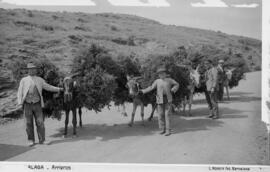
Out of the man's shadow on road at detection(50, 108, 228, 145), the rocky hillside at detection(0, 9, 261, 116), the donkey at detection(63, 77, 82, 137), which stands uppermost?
the rocky hillside at detection(0, 9, 261, 116)

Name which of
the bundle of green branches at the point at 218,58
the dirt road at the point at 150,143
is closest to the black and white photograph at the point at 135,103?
the dirt road at the point at 150,143

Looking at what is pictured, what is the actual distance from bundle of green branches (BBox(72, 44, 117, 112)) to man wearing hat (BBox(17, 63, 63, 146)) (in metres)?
0.78

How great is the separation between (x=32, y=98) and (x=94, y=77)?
171cm

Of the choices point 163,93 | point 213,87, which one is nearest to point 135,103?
point 163,93

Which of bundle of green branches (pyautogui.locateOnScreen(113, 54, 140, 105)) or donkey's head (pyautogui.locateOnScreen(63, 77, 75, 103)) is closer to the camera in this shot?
donkey's head (pyautogui.locateOnScreen(63, 77, 75, 103))

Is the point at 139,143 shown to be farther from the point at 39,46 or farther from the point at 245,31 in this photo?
the point at 39,46

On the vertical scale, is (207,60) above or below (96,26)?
below

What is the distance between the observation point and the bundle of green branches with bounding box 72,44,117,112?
29.8ft

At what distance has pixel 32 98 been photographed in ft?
27.5

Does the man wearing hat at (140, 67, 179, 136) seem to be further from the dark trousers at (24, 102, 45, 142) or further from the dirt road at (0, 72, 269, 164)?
the dark trousers at (24, 102, 45, 142)

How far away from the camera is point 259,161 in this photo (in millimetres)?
7203

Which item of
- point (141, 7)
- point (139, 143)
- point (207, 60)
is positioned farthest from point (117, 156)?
point (207, 60)

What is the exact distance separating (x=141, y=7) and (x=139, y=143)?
3.41 m

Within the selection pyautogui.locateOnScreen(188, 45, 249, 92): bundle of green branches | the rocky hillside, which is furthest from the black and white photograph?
the rocky hillside
